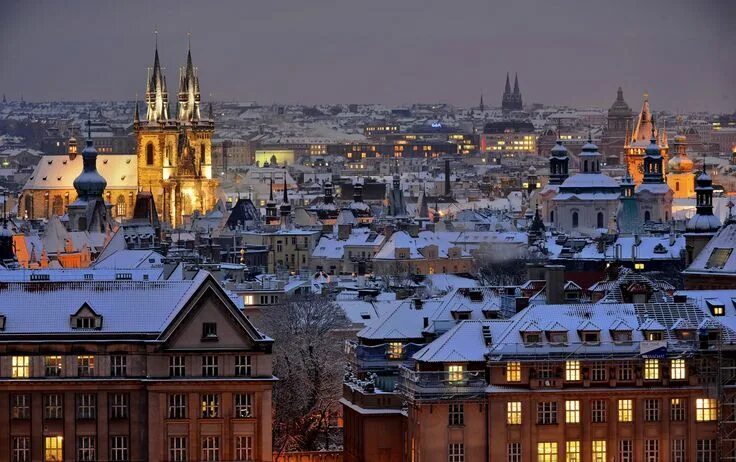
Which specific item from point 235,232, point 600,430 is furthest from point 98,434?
point 235,232

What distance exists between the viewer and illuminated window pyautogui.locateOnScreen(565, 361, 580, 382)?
6838cm

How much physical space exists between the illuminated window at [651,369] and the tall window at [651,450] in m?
1.57

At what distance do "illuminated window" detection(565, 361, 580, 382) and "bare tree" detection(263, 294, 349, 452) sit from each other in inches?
461

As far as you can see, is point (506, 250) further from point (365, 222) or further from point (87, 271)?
point (87, 271)

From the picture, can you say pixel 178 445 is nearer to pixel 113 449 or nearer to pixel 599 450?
pixel 113 449

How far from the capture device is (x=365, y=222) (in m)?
194

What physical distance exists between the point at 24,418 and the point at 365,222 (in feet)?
411

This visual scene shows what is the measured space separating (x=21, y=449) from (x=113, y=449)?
2.24m

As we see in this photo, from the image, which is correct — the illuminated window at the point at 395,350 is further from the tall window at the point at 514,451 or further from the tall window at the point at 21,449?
the tall window at the point at 21,449

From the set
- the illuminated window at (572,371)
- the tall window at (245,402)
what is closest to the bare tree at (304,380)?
the tall window at (245,402)

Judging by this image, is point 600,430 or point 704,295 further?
point 704,295

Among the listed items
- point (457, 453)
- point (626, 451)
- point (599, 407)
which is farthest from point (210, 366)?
point (626, 451)

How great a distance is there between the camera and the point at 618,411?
68.4m

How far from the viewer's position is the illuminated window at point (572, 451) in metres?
68.1
